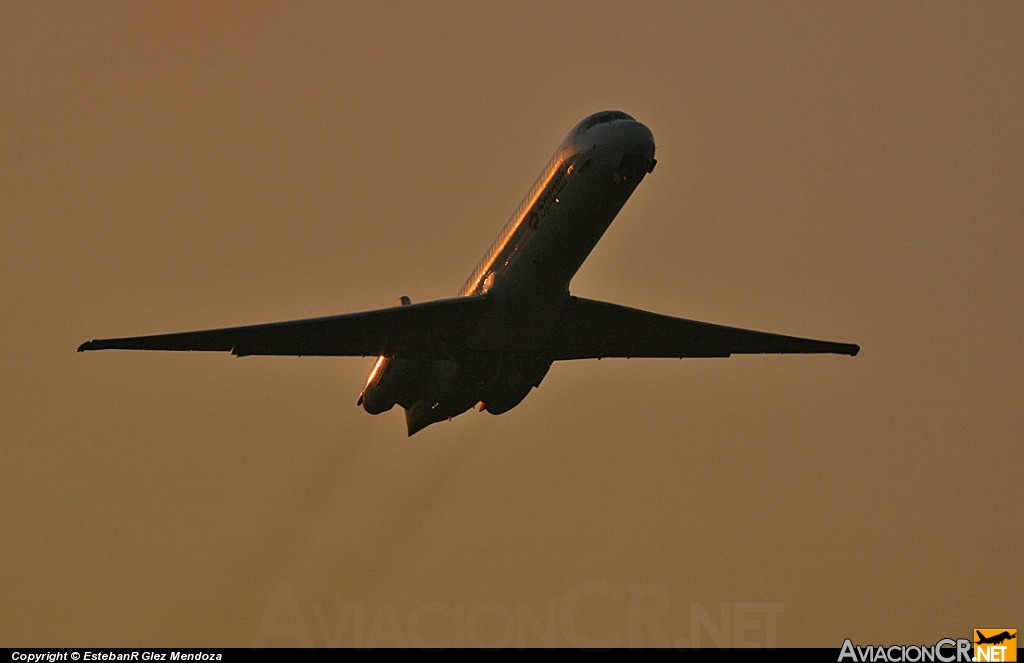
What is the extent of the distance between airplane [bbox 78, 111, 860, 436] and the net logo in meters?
16.1

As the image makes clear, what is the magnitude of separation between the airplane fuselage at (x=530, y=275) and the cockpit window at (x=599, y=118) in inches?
2.8

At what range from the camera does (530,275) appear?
70.6 meters

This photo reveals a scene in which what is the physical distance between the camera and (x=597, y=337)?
78062mm

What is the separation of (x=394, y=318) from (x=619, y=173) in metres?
12.2

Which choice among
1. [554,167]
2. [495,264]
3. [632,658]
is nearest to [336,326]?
[495,264]

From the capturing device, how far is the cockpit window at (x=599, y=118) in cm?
6862

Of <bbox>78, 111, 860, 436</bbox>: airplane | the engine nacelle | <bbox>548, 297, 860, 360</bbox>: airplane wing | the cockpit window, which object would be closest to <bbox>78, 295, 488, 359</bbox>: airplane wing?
<bbox>78, 111, 860, 436</bbox>: airplane

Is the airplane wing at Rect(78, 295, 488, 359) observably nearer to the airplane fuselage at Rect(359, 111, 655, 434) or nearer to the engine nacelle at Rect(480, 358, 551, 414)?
the airplane fuselage at Rect(359, 111, 655, 434)

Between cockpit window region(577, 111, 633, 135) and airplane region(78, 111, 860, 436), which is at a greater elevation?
cockpit window region(577, 111, 633, 135)

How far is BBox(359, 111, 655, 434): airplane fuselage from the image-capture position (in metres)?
67.5

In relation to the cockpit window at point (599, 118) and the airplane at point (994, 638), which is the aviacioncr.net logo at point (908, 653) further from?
the cockpit window at point (599, 118)

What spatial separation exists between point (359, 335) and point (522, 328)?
719 centimetres

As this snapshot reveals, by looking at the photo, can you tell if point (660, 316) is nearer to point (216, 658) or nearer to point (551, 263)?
point (551, 263)

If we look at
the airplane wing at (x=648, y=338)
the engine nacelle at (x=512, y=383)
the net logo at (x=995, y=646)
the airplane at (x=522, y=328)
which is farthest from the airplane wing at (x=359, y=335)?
the net logo at (x=995, y=646)
